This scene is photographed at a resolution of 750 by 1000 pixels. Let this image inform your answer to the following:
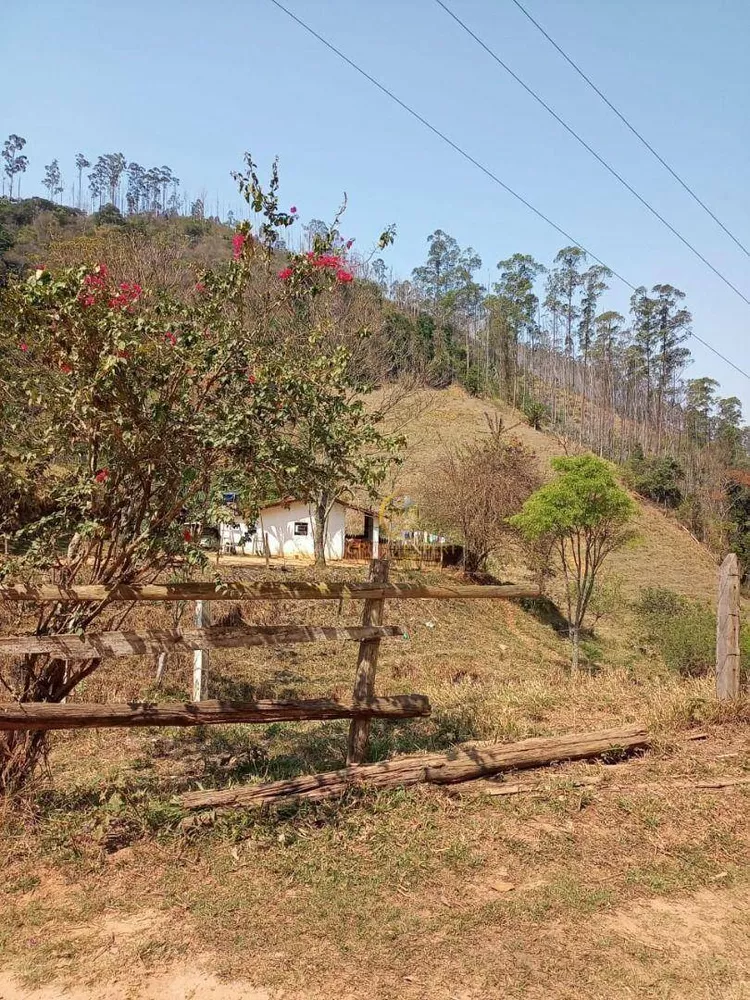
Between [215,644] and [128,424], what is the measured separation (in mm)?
1646

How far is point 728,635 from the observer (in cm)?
811

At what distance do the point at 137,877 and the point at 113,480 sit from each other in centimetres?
238

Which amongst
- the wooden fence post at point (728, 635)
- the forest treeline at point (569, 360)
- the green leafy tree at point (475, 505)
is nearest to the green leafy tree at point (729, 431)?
the forest treeline at point (569, 360)

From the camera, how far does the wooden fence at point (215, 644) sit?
4781mm

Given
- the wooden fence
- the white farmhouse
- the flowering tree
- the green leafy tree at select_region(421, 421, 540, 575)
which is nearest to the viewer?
the flowering tree

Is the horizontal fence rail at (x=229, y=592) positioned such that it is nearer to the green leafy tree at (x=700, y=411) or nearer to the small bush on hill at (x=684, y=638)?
the small bush on hill at (x=684, y=638)

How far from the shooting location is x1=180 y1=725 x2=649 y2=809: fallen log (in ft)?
16.7

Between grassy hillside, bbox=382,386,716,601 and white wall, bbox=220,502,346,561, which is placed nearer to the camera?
white wall, bbox=220,502,346,561

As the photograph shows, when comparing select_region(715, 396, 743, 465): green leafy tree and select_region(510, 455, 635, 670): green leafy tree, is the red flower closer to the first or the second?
select_region(510, 455, 635, 670): green leafy tree

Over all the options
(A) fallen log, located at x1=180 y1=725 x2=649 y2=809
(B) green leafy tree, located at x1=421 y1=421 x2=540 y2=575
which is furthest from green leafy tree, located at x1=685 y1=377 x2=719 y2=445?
(A) fallen log, located at x1=180 y1=725 x2=649 y2=809

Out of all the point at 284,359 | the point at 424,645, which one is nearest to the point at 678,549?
the point at 424,645

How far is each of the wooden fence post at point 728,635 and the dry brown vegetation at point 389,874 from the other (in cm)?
23

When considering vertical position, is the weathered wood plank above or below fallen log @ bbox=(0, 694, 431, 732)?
above

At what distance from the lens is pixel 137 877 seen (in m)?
4.38
